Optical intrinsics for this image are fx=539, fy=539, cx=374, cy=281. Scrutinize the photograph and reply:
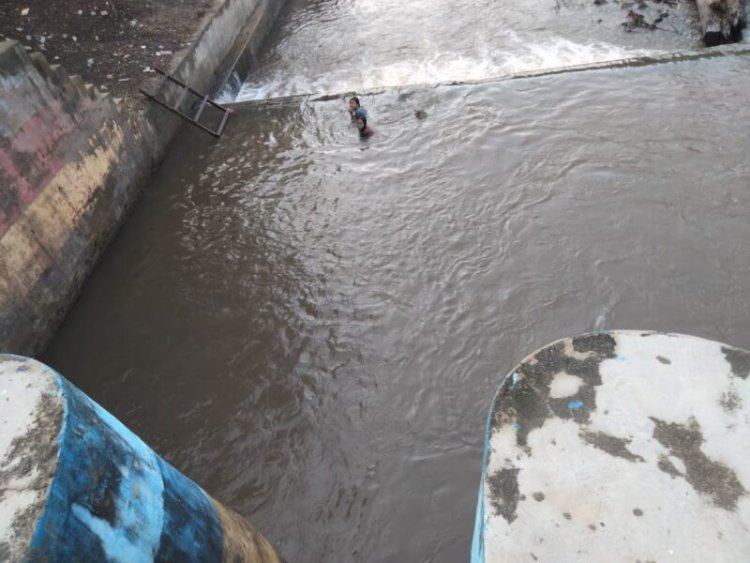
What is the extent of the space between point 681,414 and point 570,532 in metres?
0.76

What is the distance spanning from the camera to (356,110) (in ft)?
26.3

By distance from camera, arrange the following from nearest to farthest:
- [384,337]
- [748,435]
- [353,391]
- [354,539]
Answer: [748,435], [354,539], [353,391], [384,337]

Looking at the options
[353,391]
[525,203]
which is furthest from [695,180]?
[353,391]

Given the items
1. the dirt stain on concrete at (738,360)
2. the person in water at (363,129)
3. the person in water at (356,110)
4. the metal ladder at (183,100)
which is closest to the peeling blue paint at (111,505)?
the dirt stain on concrete at (738,360)

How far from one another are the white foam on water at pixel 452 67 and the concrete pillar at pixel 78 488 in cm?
809

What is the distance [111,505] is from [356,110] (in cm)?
692

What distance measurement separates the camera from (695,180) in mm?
6453

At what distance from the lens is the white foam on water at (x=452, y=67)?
9.47 meters

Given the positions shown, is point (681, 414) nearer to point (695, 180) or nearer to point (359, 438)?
point (359, 438)

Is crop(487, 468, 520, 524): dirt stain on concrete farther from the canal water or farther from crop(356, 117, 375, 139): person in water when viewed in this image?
the canal water

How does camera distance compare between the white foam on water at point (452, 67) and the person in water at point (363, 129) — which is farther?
the white foam on water at point (452, 67)

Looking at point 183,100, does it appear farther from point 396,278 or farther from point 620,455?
point 620,455

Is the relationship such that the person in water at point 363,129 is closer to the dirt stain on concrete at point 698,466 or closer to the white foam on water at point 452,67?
the white foam on water at point 452,67

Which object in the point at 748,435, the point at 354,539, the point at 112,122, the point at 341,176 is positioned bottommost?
the point at 354,539
